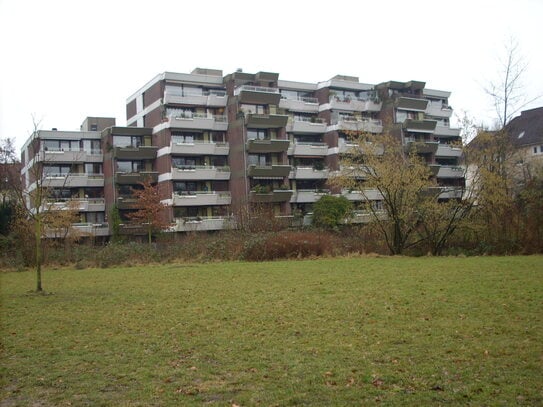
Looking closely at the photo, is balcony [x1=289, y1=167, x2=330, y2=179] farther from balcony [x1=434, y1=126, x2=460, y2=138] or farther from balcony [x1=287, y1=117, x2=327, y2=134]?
balcony [x1=434, y1=126, x2=460, y2=138]

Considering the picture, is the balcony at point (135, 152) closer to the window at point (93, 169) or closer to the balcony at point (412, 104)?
the window at point (93, 169)

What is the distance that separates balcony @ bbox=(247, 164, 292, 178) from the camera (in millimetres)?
58031

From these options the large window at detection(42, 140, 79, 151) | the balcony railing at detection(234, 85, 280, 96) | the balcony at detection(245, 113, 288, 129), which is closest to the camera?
the balcony at detection(245, 113, 288, 129)

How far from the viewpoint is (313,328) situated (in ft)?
37.0

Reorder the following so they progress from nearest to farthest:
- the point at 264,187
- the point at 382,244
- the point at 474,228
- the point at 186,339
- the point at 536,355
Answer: the point at 536,355 < the point at 186,339 < the point at 474,228 < the point at 382,244 < the point at 264,187

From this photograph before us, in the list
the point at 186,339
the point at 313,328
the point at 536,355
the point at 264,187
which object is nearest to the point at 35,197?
the point at 186,339

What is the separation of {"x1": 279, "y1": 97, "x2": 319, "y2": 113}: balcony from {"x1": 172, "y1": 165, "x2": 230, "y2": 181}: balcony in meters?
10.4

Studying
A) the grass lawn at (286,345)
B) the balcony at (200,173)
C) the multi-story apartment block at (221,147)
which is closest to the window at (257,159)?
the multi-story apartment block at (221,147)

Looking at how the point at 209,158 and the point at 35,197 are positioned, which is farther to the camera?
the point at 209,158

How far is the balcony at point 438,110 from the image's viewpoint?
247ft

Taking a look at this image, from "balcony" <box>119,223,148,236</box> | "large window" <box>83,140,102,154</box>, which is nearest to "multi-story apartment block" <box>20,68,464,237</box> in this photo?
"large window" <box>83,140,102,154</box>

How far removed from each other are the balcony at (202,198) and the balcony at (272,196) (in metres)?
3.20

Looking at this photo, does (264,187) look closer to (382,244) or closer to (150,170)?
(150,170)

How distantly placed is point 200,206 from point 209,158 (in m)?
5.24
